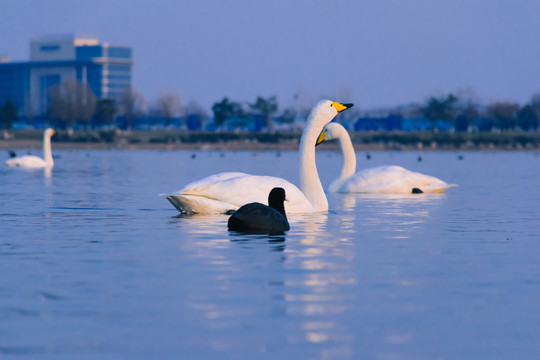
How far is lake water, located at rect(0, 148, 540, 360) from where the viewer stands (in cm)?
693

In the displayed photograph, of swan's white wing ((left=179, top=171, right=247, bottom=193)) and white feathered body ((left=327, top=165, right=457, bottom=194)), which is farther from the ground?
swan's white wing ((left=179, top=171, right=247, bottom=193))

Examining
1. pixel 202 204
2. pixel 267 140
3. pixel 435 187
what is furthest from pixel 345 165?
pixel 267 140

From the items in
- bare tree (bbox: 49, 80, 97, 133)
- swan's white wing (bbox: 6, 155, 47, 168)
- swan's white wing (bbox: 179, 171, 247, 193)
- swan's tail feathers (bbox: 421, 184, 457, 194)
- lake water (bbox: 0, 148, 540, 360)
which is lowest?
swan's white wing (bbox: 6, 155, 47, 168)

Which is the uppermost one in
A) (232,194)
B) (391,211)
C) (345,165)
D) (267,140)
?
(345,165)

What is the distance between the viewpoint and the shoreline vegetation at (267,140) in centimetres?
12731

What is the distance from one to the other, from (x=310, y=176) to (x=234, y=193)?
72.9 inches

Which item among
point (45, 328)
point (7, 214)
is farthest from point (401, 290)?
point (7, 214)

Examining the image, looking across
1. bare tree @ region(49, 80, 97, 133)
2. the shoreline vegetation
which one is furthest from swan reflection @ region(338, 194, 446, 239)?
bare tree @ region(49, 80, 97, 133)

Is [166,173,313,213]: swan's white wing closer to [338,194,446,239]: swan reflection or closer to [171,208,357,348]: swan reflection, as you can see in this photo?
[171,208,357,348]: swan reflection

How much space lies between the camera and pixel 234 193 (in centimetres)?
1619

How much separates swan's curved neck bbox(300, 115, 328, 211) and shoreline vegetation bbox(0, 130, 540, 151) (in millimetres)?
105400

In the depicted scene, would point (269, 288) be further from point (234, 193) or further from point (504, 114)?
point (504, 114)

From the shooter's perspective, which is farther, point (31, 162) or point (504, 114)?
point (504, 114)

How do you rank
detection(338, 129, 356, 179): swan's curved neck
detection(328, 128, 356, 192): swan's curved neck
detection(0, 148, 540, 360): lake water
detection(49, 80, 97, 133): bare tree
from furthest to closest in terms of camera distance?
detection(49, 80, 97, 133): bare tree, detection(338, 129, 356, 179): swan's curved neck, detection(328, 128, 356, 192): swan's curved neck, detection(0, 148, 540, 360): lake water
